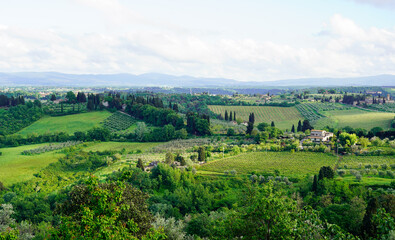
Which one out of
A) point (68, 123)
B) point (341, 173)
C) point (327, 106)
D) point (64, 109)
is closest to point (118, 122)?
point (68, 123)

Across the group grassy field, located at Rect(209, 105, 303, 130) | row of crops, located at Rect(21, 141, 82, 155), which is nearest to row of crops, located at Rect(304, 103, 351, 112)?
grassy field, located at Rect(209, 105, 303, 130)

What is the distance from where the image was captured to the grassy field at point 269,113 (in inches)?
4255

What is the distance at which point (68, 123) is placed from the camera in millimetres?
87000

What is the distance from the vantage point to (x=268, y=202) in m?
13.5

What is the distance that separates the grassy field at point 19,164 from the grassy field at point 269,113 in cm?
7001

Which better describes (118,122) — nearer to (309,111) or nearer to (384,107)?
(309,111)

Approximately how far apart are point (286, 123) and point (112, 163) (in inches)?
2632

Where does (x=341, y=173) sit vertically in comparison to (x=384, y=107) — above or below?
below

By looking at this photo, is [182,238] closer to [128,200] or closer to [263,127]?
[128,200]

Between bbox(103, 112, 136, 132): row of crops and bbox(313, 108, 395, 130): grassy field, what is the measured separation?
5640 cm

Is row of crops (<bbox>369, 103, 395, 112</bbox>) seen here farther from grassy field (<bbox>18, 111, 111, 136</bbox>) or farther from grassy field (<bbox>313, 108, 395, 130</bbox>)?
grassy field (<bbox>18, 111, 111, 136</bbox>)

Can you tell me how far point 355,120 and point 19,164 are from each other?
3679 inches

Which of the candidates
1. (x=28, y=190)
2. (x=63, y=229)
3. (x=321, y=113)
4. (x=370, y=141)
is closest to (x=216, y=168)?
(x=28, y=190)

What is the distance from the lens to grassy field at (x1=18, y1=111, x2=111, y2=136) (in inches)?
3231
